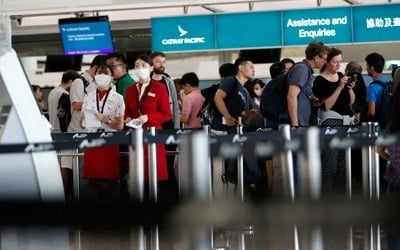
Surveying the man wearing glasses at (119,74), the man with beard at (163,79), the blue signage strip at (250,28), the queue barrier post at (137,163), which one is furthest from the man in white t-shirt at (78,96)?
the blue signage strip at (250,28)

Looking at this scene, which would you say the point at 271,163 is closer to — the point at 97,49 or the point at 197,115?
the point at 197,115

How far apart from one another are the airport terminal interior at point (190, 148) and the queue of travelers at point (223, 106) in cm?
3

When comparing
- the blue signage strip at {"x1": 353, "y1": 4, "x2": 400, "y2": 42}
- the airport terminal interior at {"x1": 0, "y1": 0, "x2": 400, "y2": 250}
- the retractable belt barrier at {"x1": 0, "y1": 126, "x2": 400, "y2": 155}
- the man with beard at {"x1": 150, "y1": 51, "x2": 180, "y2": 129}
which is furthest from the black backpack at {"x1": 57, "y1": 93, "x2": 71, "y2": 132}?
the blue signage strip at {"x1": 353, "y1": 4, "x2": 400, "y2": 42}

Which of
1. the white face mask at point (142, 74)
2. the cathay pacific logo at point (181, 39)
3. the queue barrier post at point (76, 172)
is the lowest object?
the queue barrier post at point (76, 172)

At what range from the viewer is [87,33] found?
17.7 meters

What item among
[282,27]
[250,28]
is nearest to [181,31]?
[250,28]

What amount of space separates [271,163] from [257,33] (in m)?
5.13

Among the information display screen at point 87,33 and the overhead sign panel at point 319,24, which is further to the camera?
the information display screen at point 87,33

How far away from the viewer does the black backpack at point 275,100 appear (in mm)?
10133

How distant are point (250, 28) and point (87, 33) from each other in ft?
10.4

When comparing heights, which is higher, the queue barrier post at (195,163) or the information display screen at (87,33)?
the information display screen at (87,33)

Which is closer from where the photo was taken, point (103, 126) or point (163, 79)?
point (103, 126)

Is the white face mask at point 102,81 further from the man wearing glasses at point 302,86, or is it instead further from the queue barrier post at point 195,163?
the queue barrier post at point 195,163

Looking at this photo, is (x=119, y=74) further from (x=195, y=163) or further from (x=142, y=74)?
(x=195, y=163)
